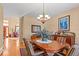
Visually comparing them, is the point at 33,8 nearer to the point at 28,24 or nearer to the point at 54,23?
the point at 28,24

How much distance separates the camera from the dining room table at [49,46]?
2.38 metres

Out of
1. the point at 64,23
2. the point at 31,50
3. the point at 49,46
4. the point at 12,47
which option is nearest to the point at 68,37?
the point at 64,23

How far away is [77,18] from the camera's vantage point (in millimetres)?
2359

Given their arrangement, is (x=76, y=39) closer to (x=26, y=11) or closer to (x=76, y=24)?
(x=76, y=24)

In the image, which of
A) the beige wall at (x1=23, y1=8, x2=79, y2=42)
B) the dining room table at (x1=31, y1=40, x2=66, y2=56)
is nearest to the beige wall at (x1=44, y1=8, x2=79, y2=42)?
the beige wall at (x1=23, y1=8, x2=79, y2=42)

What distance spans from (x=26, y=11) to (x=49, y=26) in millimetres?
532

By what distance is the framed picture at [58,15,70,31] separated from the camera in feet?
7.87

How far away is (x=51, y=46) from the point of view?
95.2 inches

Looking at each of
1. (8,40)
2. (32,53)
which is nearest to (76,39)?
(32,53)

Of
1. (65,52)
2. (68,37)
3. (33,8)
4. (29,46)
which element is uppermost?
(33,8)

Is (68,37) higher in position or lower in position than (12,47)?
higher

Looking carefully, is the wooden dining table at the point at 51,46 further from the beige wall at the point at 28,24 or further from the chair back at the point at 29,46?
the beige wall at the point at 28,24

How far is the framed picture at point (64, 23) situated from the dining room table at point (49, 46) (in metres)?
0.30

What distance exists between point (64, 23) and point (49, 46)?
1.75 feet
